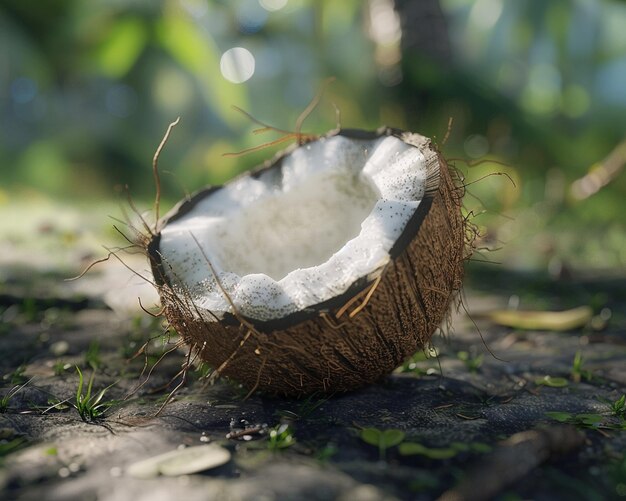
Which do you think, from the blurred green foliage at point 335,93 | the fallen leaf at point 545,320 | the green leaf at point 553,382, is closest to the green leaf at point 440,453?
the green leaf at point 553,382

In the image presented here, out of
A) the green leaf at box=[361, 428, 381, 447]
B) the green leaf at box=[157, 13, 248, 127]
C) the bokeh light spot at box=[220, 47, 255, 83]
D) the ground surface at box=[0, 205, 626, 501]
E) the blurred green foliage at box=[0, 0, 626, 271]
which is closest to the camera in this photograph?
the ground surface at box=[0, 205, 626, 501]

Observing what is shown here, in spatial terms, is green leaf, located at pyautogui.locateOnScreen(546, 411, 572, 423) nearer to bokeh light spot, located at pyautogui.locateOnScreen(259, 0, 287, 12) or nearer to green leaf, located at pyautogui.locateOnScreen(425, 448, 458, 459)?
green leaf, located at pyautogui.locateOnScreen(425, 448, 458, 459)

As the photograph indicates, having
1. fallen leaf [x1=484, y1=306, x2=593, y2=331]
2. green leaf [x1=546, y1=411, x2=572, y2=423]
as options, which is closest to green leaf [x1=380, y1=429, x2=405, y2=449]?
green leaf [x1=546, y1=411, x2=572, y2=423]

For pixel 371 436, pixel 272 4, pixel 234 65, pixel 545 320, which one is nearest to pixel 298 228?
pixel 371 436

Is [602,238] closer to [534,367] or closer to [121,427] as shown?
[534,367]

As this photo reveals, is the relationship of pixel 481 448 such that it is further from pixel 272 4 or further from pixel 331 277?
pixel 272 4

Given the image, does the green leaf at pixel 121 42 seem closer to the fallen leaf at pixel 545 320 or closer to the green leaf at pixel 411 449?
the fallen leaf at pixel 545 320
